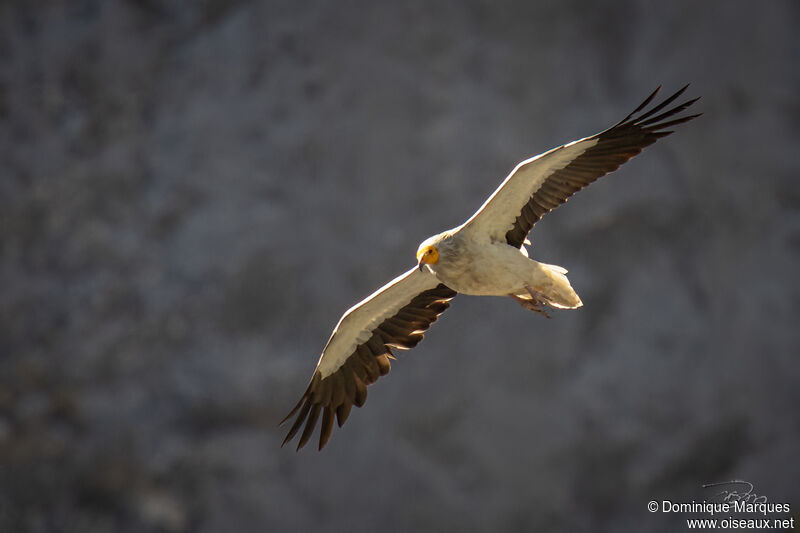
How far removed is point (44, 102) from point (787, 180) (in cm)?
848

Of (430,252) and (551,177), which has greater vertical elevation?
(551,177)

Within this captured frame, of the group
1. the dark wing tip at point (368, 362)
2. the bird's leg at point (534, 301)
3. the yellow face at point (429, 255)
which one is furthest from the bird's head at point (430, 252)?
the dark wing tip at point (368, 362)

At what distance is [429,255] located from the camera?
16.7 ft

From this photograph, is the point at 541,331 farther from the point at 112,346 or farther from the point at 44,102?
the point at 44,102

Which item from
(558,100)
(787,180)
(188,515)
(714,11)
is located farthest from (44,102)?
(787,180)

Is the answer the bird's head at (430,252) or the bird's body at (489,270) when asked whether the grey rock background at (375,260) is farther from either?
the bird's head at (430,252)

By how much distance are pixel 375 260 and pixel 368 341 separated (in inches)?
170

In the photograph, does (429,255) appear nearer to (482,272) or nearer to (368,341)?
(482,272)
